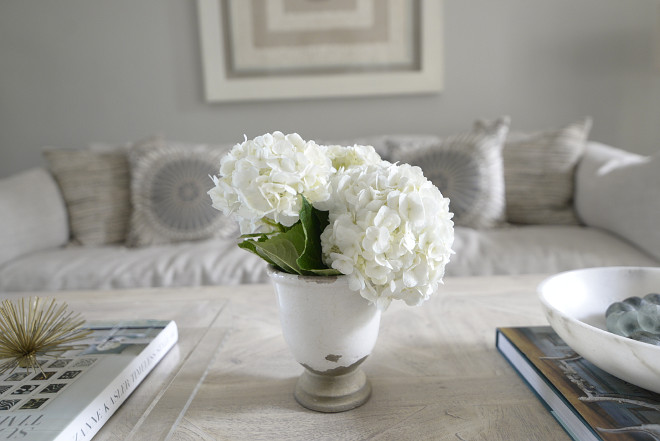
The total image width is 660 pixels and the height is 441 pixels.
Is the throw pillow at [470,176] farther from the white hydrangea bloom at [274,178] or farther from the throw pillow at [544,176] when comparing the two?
the white hydrangea bloom at [274,178]

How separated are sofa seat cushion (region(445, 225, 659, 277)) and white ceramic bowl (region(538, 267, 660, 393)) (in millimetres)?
801

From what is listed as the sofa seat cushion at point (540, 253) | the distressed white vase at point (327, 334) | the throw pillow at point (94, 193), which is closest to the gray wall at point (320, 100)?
the throw pillow at point (94, 193)

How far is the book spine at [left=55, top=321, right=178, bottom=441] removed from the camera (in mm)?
534

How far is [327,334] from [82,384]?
0.32 m

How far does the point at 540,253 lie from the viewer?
1.55m

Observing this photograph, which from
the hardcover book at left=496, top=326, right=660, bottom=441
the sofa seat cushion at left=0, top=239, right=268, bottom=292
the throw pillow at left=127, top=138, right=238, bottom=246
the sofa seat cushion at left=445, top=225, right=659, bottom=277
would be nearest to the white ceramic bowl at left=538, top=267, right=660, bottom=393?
the hardcover book at left=496, top=326, right=660, bottom=441

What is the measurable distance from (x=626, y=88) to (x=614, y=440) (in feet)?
8.03

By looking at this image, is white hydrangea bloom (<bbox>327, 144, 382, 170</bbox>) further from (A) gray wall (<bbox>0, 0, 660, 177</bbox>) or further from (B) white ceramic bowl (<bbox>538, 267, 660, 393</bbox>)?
(A) gray wall (<bbox>0, 0, 660, 177</bbox>)

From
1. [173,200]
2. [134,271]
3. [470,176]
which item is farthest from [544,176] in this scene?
[134,271]

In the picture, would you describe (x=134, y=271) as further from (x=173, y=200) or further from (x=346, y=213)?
(x=346, y=213)

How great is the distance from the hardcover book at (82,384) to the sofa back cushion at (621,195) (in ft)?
4.63

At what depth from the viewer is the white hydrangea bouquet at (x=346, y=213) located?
1.71ft

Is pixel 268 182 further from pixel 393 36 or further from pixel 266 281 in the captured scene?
pixel 393 36

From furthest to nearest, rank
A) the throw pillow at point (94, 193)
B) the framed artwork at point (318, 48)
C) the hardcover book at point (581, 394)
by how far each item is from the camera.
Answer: the framed artwork at point (318, 48) → the throw pillow at point (94, 193) → the hardcover book at point (581, 394)
